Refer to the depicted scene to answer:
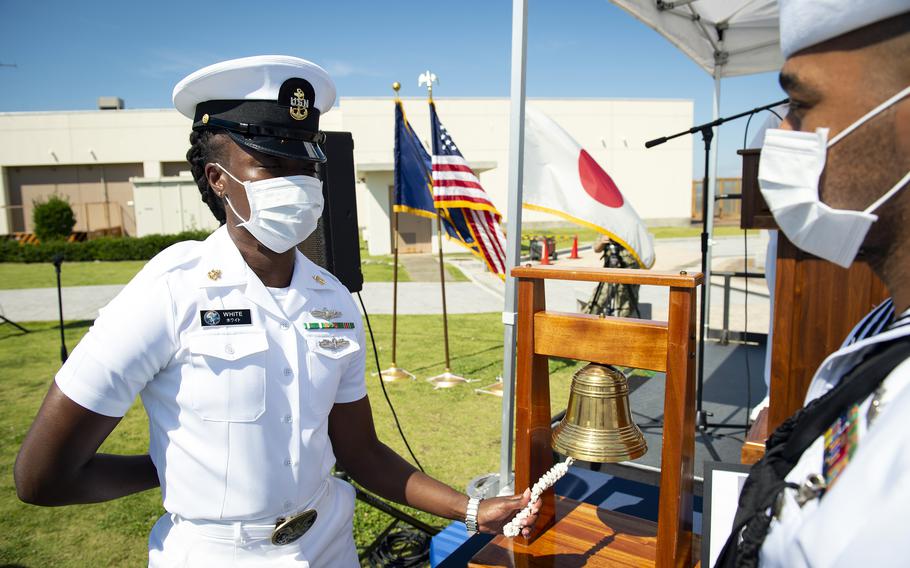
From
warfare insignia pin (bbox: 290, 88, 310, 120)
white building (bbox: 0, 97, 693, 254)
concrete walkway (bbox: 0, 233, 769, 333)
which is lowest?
concrete walkway (bbox: 0, 233, 769, 333)

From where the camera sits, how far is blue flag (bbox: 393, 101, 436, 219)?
6.57 m

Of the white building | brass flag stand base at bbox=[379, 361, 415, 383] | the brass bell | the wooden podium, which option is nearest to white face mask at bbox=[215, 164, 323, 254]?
the brass bell

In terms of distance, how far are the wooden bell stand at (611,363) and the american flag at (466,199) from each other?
123 inches

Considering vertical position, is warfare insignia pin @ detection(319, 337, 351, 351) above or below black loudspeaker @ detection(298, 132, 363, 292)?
below

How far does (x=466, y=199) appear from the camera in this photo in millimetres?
5422

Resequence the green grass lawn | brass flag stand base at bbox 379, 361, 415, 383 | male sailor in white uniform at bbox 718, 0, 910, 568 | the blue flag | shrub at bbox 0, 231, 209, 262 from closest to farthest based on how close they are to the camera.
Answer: male sailor in white uniform at bbox 718, 0, 910, 568 < the green grass lawn < the blue flag < brass flag stand base at bbox 379, 361, 415, 383 < shrub at bbox 0, 231, 209, 262

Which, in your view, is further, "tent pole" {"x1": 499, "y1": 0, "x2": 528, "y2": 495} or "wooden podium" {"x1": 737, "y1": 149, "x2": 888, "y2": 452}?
"tent pole" {"x1": 499, "y1": 0, "x2": 528, "y2": 495}

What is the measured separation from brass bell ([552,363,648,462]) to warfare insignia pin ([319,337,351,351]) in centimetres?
89

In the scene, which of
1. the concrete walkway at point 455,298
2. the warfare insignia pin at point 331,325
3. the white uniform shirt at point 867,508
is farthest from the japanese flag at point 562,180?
the concrete walkway at point 455,298

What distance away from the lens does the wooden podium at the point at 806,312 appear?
2.50 m

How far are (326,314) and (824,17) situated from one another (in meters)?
1.32

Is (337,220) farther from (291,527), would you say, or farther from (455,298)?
(455,298)

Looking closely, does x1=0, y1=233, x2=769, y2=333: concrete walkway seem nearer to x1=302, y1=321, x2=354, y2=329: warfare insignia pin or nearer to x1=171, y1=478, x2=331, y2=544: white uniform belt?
x1=302, y1=321, x2=354, y2=329: warfare insignia pin

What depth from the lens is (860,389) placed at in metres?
0.77
